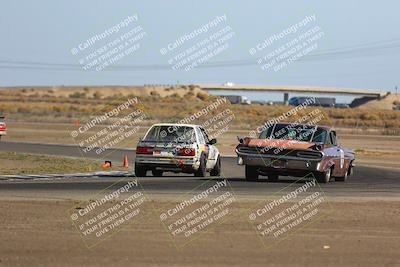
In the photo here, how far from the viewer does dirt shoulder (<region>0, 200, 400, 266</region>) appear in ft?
33.8

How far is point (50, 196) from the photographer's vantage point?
1666cm

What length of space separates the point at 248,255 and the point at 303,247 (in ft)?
3.12

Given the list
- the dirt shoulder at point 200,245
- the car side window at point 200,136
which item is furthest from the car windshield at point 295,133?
the dirt shoulder at point 200,245

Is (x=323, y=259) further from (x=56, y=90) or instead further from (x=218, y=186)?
(x=56, y=90)

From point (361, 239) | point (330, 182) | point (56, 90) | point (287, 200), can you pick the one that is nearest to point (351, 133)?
point (330, 182)

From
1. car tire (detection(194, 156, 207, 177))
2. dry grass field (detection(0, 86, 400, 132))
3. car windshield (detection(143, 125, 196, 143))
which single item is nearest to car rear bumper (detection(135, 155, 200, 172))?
→ car tire (detection(194, 156, 207, 177))

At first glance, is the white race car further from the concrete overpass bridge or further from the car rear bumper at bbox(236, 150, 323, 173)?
the concrete overpass bridge

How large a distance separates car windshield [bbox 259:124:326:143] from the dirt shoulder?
Answer: 8.08m

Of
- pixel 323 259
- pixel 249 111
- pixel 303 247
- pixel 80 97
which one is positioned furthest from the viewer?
pixel 80 97

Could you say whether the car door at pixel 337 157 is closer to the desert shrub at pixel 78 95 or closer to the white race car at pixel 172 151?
the white race car at pixel 172 151

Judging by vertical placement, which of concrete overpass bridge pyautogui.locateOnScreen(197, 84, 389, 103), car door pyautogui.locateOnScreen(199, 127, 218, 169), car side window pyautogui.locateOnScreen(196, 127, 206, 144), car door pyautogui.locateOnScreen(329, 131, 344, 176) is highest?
car side window pyautogui.locateOnScreen(196, 127, 206, 144)

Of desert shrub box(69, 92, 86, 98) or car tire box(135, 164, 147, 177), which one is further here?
desert shrub box(69, 92, 86, 98)

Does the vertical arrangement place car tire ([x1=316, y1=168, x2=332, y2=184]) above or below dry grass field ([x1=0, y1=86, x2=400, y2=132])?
above

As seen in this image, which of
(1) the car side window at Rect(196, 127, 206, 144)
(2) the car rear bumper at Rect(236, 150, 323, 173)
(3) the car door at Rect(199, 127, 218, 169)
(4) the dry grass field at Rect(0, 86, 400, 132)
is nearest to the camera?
(2) the car rear bumper at Rect(236, 150, 323, 173)
